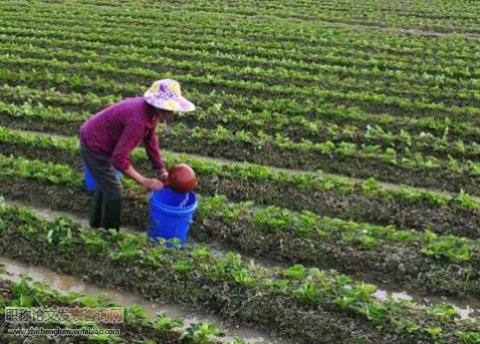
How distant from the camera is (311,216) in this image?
6.52m

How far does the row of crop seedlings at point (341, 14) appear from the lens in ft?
61.8

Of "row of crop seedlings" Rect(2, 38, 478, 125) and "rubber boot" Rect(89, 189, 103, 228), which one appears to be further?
"row of crop seedlings" Rect(2, 38, 478, 125)

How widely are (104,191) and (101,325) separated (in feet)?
4.69

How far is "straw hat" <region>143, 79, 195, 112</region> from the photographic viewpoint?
500cm

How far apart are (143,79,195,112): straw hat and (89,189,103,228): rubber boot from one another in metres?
1.37

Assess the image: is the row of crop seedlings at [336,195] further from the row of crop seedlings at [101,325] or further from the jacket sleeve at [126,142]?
the row of crop seedlings at [101,325]

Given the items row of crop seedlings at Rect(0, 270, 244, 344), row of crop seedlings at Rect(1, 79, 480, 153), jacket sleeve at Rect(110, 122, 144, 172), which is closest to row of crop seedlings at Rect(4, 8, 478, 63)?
row of crop seedlings at Rect(1, 79, 480, 153)

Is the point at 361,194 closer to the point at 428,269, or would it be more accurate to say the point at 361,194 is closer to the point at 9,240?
the point at 428,269

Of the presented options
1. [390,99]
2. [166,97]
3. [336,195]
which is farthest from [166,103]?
[390,99]

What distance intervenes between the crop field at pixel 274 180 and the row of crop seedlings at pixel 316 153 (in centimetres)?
3

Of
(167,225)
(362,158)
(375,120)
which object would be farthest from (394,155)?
(167,225)

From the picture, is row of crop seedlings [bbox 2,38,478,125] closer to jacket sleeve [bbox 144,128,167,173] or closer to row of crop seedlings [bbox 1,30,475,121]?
row of crop seedlings [bbox 1,30,475,121]

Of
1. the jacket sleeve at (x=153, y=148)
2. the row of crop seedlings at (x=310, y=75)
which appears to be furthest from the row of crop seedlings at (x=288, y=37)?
the jacket sleeve at (x=153, y=148)

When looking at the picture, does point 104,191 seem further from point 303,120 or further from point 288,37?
point 288,37
